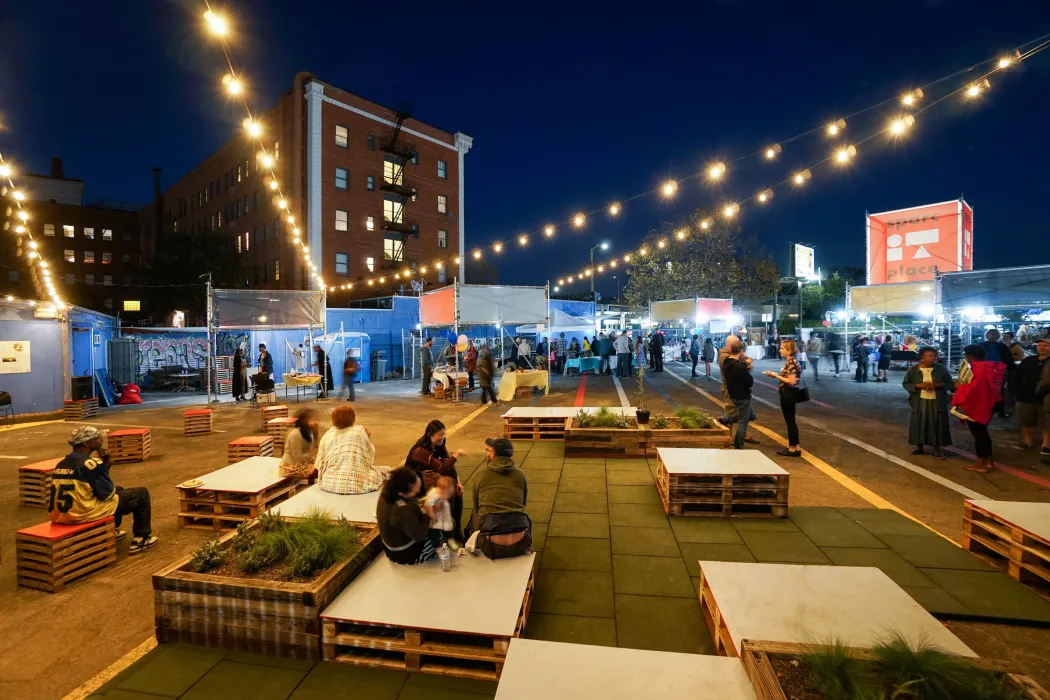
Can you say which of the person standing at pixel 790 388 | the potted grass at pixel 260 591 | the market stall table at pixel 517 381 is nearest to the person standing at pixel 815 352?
the market stall table at pixel 517 381

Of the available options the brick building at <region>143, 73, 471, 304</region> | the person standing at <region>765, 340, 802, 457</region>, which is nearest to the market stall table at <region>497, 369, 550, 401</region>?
the person standing at <region>765, 340, 802, 457</region>

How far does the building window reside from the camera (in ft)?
113

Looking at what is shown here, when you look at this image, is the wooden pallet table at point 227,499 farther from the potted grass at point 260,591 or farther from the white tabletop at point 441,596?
the white tabletop at point 441,596

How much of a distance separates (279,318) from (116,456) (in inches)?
353

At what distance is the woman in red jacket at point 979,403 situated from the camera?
6.76 m

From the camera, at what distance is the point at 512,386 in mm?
15258

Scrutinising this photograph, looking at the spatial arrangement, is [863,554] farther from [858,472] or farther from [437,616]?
[437,616]

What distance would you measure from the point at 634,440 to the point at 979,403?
4.87 metres

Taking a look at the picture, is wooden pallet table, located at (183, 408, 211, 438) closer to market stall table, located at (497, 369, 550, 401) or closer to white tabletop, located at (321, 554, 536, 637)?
market stall table, located at (497, 369, 550, 401)

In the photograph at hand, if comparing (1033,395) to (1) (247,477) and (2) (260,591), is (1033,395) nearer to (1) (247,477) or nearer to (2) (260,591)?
(2) (260,591)

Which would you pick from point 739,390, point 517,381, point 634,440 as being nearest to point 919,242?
point 517,381

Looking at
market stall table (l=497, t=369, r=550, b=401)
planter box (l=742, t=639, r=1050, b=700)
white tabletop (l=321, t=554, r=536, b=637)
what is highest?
market stall table (l=497, t=369, r=550, b=401)

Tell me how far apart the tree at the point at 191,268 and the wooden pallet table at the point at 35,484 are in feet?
93.5

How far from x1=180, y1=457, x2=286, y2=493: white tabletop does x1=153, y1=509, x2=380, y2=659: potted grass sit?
1902 mm
